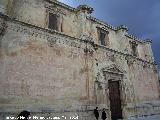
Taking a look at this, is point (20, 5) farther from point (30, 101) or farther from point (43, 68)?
point (30, 101)

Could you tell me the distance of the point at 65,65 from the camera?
1114 cm

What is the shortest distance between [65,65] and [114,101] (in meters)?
5.19

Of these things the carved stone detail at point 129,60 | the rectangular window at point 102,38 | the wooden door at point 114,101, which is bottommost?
the wooden door at point 114,101

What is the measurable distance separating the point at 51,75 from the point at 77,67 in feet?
6.87

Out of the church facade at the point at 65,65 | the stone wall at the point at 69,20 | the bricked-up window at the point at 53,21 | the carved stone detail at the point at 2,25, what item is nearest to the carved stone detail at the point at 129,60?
the church facade at the point at 65,65

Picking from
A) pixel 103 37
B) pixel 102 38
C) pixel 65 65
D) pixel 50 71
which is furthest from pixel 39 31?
pixel 103 37

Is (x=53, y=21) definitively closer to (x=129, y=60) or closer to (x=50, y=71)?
(x=50, y=71)

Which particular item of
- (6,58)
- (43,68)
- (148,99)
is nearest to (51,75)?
(43,68)

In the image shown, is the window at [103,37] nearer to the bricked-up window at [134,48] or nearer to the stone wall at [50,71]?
the stone wall at [50,71]

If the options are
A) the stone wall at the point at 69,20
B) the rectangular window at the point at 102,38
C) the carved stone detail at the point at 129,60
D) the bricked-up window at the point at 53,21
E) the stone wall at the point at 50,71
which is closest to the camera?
the stone wall at the point at 50,71

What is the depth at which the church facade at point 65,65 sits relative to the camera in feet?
29.6

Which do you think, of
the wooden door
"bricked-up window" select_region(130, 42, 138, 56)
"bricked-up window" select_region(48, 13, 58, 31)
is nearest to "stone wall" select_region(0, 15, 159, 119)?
the wooden door

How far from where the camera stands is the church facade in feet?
29.6

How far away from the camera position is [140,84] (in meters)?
16.7
